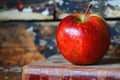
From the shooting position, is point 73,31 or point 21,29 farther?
point 21,29

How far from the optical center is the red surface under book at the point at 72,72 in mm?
622

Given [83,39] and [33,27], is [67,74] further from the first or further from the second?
[33,27]

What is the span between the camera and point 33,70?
26.3 inches

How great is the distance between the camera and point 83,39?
0.66 meters

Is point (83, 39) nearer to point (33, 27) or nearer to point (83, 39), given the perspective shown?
point (83, 39)

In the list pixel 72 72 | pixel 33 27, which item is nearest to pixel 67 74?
pixel 72 72

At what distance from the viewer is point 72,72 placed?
25.3 inches

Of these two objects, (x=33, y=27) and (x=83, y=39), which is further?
(x=33, y=27)

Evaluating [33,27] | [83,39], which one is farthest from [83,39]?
[33,27]

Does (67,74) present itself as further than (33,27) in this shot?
No

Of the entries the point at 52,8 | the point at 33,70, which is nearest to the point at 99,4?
the point at 52,8

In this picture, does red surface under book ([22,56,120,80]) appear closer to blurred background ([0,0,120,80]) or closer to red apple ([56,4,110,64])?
red apple ([56,4,110,64])

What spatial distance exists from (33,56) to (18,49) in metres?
0.06

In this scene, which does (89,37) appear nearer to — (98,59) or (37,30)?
(98,59)
